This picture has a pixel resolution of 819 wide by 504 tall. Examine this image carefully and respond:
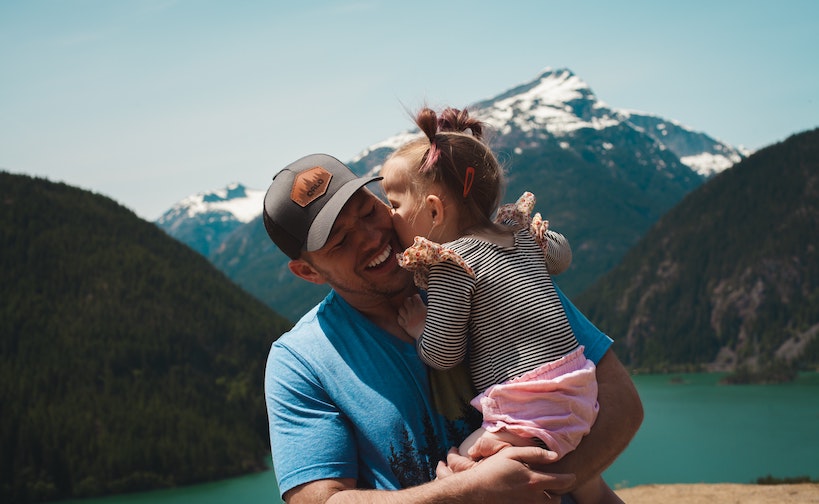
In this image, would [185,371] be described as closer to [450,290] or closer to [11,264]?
[11,264]

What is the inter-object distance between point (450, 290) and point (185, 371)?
9816 centimetres

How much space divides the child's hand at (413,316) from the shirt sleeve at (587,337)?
58 centimetres

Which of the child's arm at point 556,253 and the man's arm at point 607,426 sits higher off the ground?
the child's arm at point 556,253

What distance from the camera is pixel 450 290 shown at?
10.2 feet

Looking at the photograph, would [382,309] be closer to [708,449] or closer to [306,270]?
[306,270]

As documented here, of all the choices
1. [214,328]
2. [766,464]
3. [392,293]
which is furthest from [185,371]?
[392,293]

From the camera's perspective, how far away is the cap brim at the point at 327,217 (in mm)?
3346

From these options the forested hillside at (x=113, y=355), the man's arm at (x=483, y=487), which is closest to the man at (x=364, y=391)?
the man's arm at (x=483, y=487)

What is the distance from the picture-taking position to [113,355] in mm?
93625

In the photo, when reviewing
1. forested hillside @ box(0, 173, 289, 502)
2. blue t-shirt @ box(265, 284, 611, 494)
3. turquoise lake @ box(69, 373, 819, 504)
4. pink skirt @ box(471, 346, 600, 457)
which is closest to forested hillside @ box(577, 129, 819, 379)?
turquoise lake @ box(69, 373, 819, 504)

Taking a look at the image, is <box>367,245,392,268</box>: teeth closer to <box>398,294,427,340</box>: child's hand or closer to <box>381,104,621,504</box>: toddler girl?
<box>381,104,621,504</box>: toddler girl

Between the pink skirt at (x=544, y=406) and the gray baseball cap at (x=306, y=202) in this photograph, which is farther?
the gray baseball cap at (x=306, y=202)

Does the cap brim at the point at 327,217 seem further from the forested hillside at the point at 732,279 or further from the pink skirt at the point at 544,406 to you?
the forested hillside at the point at 732,279

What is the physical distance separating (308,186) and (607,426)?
1568mm
